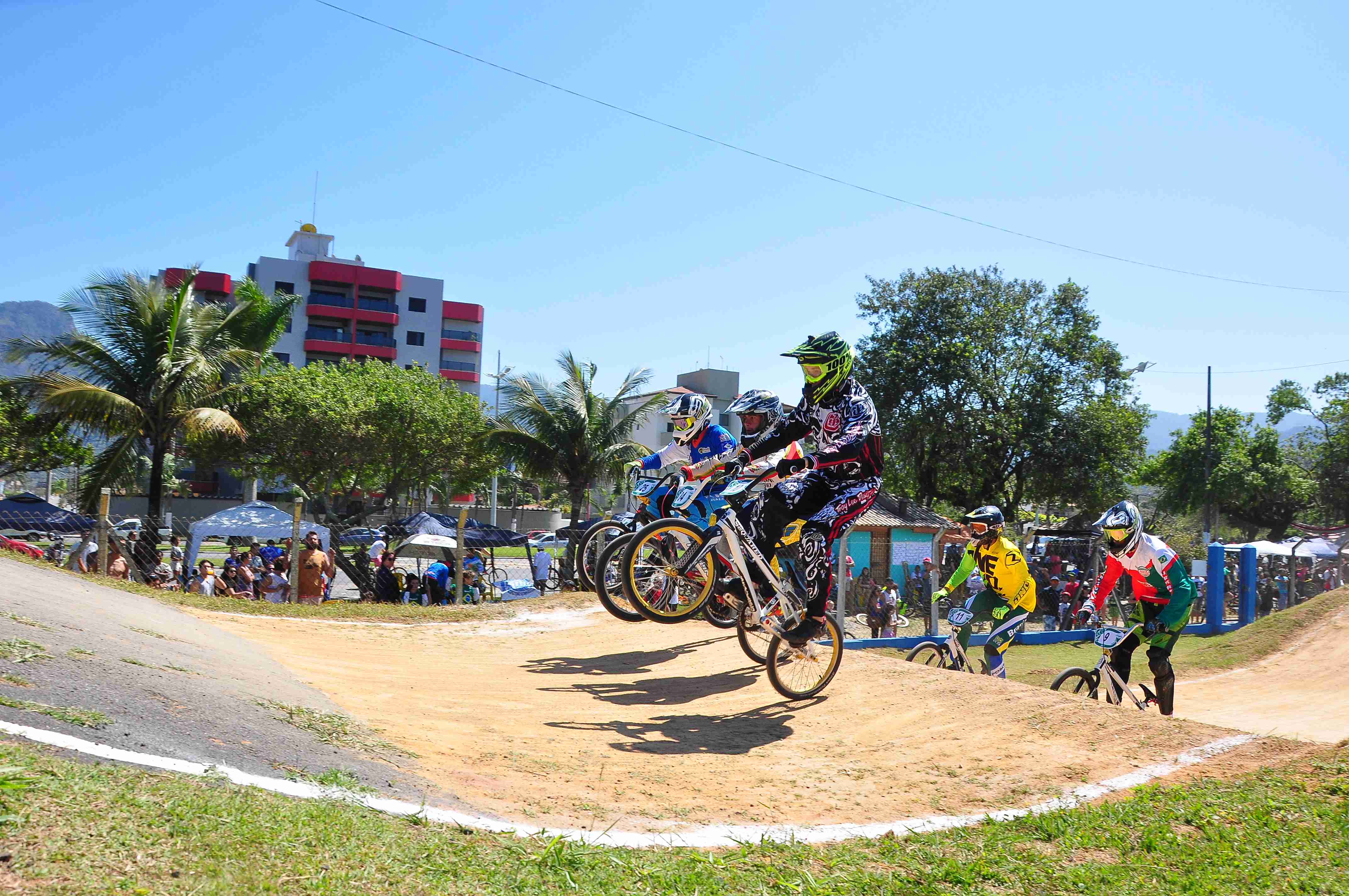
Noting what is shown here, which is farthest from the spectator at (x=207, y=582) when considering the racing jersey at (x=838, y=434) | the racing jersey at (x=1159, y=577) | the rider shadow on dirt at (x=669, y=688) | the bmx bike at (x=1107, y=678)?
the racing jersey at (x=1159, y=577)

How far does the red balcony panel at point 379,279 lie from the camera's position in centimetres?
6994

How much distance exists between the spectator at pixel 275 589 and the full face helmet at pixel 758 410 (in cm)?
1110

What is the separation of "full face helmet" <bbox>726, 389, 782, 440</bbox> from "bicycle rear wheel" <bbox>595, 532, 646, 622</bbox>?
1615mm

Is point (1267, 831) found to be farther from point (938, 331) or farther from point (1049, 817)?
point (938, 331)

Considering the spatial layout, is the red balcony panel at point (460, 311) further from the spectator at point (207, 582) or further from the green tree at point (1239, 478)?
the spectator at point (207, 582)

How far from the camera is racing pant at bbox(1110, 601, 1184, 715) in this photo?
9.16 metres

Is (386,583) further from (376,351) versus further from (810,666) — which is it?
(376,351)

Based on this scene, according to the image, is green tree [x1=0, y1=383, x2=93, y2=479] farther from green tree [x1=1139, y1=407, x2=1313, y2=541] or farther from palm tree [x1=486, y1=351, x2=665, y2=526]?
green tree [x1=1139, y1=407, x2=1313, y2=541]

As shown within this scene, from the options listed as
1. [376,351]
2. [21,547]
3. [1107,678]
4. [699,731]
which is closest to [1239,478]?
[1107,678]

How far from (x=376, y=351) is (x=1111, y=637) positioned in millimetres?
66536

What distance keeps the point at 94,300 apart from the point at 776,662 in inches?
789

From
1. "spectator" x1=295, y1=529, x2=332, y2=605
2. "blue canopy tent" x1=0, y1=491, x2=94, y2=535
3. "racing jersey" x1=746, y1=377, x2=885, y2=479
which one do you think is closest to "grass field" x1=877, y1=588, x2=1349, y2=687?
"racing jersey" x1=746, y1=377, x2=885, y2=479

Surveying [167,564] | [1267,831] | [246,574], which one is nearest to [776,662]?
[1267,831]

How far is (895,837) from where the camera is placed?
4777 millimetres
